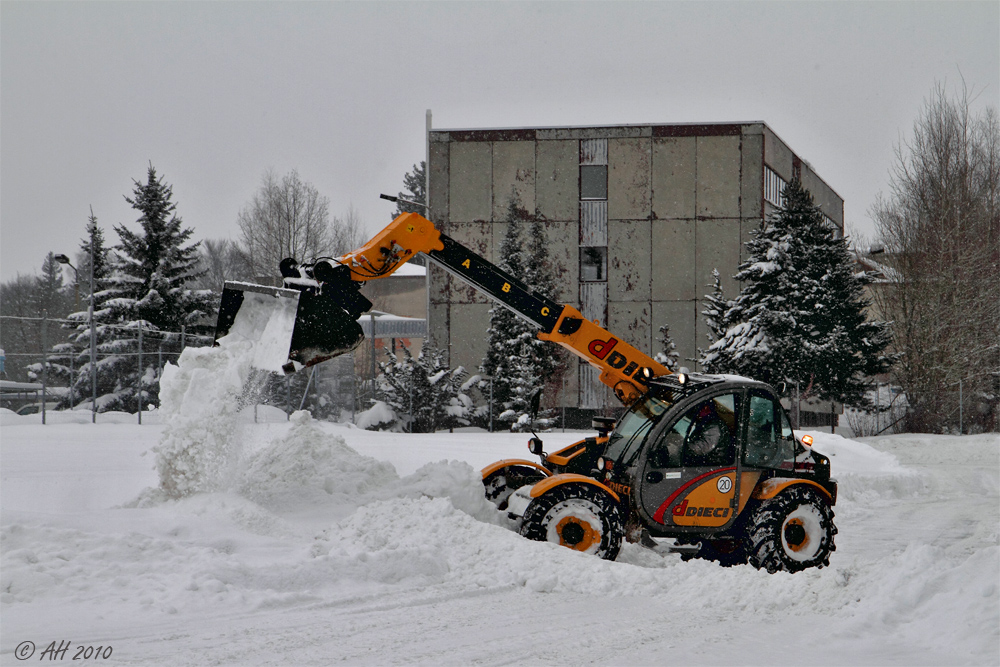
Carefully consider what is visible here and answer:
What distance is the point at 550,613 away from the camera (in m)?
6.43

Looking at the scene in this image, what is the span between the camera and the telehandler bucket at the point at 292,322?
335 inches

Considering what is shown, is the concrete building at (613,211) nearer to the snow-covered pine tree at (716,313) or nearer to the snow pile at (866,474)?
the snow-covered pine tree at (716,313)

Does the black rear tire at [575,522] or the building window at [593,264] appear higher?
the building window at [593,264]

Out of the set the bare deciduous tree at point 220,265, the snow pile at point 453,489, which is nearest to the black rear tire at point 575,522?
the snow pile at point 453,489

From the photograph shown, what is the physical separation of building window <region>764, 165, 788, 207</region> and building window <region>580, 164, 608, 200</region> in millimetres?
6816

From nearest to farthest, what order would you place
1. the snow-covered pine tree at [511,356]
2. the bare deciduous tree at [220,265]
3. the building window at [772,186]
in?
the snow-covered pine tree at [511,356], the building window at [772,186], the bare deciduous tree at [220,265]

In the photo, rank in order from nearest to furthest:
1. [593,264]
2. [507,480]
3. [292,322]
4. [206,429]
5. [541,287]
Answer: [292,322] → [206,429] → [507,480] → [541,287] → [593,264]

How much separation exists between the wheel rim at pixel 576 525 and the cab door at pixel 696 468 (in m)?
0.50

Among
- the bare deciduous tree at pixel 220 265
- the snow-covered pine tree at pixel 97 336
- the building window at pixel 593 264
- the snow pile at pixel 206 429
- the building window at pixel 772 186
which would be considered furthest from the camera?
the bare deciduous tree at pixel 220 265

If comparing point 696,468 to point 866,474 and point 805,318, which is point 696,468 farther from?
point 805,318

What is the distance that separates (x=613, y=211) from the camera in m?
37.9

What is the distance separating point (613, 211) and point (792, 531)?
99.2 feet

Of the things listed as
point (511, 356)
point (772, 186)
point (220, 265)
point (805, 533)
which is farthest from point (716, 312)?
point (220, 265)

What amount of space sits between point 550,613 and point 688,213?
1292 inches
